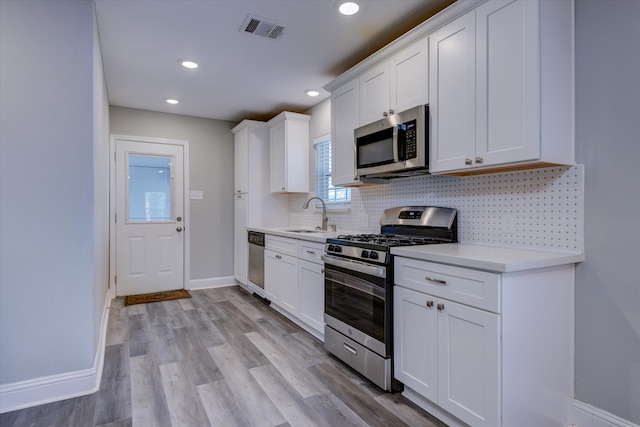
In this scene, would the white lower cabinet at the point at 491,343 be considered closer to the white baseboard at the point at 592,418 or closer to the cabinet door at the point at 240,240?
the white baseboard at the point at 592,418

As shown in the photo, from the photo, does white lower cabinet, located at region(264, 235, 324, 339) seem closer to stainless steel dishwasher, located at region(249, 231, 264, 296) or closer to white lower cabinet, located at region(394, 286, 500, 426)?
stainless steel dishwasher, located at region(249, 231, 264, 296)

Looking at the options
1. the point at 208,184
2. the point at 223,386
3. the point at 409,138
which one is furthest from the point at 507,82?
the point at 208,184

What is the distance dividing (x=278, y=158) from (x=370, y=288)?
2711mm

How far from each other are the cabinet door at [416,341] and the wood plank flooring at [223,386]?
0.18 metres

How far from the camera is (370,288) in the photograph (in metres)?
2.23

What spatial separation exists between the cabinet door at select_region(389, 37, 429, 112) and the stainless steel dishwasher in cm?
233

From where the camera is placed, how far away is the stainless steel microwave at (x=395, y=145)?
2289mm

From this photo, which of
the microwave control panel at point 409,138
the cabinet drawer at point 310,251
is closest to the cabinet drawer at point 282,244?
the cabinet drawer at point 310,251

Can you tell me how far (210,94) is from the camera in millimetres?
4023

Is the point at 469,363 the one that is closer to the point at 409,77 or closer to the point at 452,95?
the point at 452,95

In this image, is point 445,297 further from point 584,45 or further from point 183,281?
point 183,281

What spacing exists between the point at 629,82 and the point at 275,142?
3.61 metres

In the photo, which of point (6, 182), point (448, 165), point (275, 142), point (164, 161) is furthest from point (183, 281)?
point (448, 165)

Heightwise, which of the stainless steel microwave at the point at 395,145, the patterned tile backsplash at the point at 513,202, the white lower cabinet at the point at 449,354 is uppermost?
the stainless steel microwave at the point at 395,145
